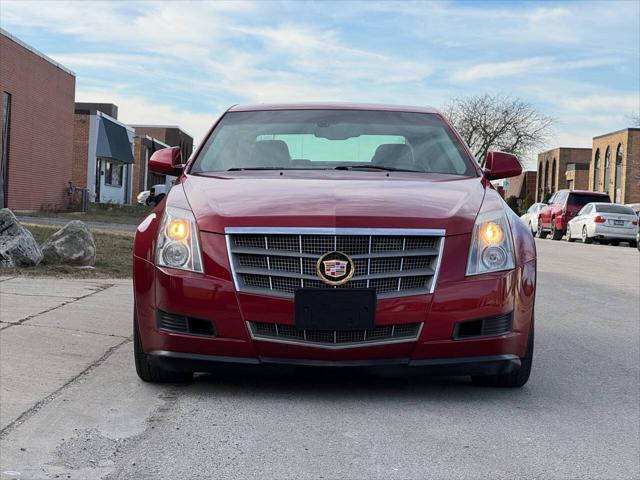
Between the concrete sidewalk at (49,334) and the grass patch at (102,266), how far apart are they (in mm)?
787

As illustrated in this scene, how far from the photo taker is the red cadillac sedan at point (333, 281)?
15.3 feet

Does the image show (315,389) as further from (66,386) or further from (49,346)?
(49,346)

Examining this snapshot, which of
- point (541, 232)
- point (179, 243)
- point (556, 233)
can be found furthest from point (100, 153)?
point (179, 243)

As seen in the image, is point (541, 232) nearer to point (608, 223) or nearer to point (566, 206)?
point (566, 206)

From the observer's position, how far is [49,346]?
622 cm

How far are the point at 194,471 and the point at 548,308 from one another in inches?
266

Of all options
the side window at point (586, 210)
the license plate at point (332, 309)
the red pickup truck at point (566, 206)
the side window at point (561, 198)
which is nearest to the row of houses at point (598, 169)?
the side window at point (561, 198)

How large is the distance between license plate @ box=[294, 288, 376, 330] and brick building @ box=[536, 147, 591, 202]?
79.2 m

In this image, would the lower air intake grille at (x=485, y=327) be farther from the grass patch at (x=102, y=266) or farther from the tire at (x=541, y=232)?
the tire at (x=541, y=232)

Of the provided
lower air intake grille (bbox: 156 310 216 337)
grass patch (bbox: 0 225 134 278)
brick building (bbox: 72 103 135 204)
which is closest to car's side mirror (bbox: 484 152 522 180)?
lower air intake grille (bbox: 156 310 216 337)

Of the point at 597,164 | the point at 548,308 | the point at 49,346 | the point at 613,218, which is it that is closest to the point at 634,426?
the point at 49,346

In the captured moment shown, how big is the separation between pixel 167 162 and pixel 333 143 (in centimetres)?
111

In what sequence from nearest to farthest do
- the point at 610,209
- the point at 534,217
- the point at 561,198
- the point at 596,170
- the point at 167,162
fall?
the point at 167,162, the point at 610,209, the point at 561,198, the point at 534,217, the point at 596,170

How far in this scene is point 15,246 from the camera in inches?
446
